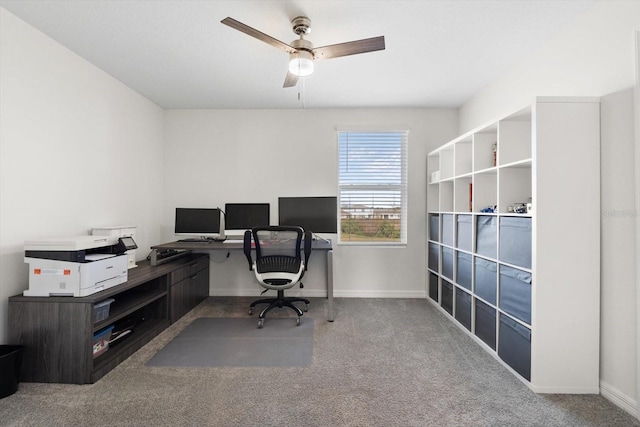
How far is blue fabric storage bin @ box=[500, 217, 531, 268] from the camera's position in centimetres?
207

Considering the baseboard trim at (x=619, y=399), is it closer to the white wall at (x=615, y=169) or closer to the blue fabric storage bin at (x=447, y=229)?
the white wall at (x=615, y=169)

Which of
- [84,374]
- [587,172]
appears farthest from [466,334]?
[84,374]

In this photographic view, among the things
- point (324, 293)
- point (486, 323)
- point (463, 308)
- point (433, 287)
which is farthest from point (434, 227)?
point (324, 293)

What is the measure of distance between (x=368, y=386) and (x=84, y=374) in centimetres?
198

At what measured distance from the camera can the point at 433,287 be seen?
12.7ft

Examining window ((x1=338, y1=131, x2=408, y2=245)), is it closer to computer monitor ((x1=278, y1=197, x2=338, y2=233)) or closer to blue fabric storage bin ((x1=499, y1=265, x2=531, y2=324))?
computer monitor ((x1=278, y1=197, x2=338, y2=233))

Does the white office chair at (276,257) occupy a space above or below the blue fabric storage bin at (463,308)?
above

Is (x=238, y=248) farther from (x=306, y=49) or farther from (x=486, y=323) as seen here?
(x=486, y=323)

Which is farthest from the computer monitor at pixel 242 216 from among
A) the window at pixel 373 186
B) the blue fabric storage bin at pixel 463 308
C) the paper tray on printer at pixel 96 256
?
the blue fabric storage bin at pixel 463 308

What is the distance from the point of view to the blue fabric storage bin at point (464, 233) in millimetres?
2893

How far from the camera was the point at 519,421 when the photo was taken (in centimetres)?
173

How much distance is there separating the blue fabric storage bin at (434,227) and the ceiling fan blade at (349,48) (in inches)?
91.8

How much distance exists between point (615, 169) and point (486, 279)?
1.18m

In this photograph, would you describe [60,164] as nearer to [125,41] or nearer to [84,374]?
[125,41]
